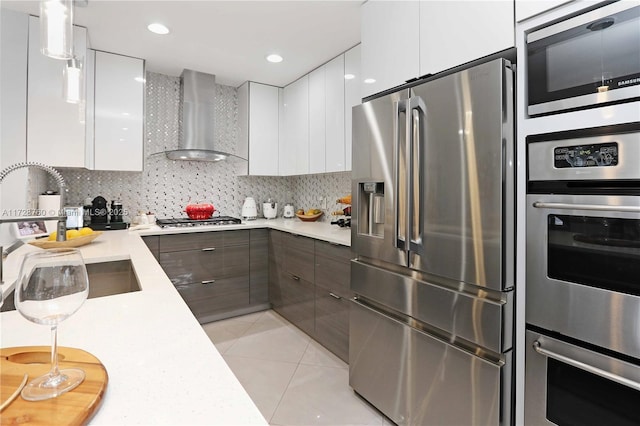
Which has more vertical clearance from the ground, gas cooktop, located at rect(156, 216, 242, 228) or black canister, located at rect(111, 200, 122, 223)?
black canister, located at rect(111, 200, 122, 223)

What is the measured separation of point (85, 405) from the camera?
51 centimetres

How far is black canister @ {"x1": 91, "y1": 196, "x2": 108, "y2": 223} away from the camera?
2.73 meters

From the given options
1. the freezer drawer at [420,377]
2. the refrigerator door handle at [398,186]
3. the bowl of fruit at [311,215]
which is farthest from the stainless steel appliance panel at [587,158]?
the bowl of fruit at [311,215]

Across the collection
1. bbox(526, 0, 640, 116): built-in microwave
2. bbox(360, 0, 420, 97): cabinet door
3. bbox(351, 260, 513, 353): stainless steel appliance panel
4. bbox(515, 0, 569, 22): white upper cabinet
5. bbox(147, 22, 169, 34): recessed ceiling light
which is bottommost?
bbox(351, 260, 513, 353): stainless steel appliance panel

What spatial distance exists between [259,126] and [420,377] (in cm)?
285

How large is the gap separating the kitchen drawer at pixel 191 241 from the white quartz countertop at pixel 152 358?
1.63 meters

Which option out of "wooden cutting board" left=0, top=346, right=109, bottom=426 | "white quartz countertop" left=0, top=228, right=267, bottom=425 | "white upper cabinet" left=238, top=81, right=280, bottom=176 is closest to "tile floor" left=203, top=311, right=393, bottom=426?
"white quartz countertop" left=0, top=228, right=267, bottom=425

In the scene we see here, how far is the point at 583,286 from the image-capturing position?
1.06 metres

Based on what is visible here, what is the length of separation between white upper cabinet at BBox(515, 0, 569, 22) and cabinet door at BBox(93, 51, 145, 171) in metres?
2.85

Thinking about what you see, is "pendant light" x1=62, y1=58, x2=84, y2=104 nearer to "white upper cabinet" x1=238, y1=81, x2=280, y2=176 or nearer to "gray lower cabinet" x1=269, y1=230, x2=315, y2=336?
"gray lower cabinet" x1=269, y1=230, x2=315, y2=336

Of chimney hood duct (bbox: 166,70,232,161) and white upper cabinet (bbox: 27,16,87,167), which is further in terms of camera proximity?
chimney hood duct (bbox: 166,70,232,161)

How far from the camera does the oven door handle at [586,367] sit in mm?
960

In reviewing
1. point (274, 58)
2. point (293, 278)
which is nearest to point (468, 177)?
point (293, 278)

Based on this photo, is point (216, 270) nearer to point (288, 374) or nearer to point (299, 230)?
point (299, 230)
